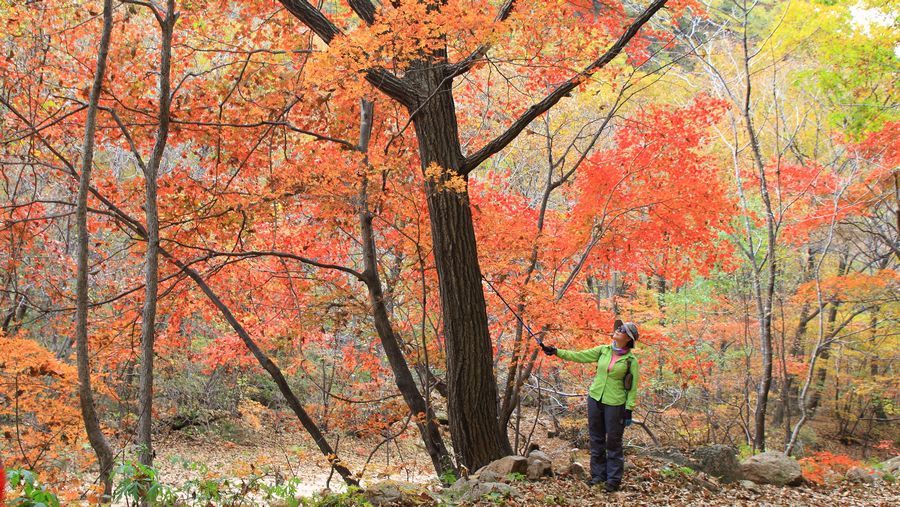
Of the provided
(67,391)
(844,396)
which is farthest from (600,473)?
(844,396)

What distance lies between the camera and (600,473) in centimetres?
567

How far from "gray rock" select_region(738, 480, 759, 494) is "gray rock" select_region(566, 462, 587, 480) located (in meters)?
1.67

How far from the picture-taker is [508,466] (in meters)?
5.52

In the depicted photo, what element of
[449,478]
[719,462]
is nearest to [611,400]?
[449,478]

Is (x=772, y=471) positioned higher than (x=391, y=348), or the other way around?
(x=391, y=348)

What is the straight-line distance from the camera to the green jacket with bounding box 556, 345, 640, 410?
5.46m

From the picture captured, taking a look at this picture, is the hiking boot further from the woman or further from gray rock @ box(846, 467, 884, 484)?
gray rock @ box(846, 467, 884, 484)

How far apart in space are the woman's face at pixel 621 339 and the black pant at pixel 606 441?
0.54 m

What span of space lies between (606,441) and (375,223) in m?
4.72

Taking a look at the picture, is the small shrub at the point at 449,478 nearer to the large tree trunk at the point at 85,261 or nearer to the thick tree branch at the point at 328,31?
the large tree trunk at the point at 85,261

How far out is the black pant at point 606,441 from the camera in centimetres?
548

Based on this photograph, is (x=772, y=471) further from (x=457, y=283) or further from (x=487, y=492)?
(x=457, y=283)

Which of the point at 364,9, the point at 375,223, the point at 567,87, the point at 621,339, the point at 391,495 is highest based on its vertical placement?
the point at 364,9

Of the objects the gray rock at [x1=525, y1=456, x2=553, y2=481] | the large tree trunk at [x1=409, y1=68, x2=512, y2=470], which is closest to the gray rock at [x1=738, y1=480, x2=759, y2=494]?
the gray rock at [x1=525, y1=456, x2=553, y2=481]
